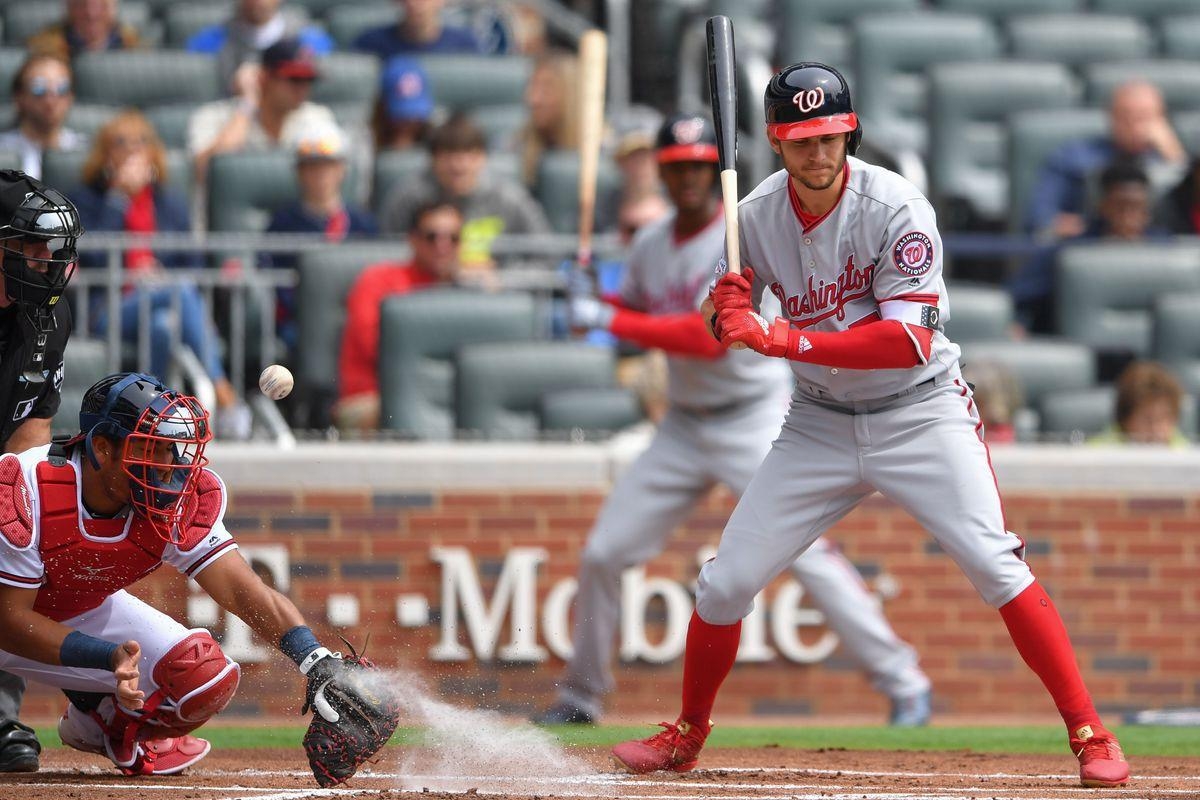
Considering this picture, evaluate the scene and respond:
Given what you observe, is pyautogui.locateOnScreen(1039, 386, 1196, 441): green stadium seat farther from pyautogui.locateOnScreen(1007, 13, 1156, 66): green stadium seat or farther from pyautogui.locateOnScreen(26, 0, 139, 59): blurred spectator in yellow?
pyautogui.locateOnScreen(26, 0, 139, 59): blurred spectator in yellow

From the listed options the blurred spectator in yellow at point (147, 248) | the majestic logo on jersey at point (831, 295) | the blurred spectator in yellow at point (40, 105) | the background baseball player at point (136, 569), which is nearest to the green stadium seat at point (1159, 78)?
the blurred spectator in yellow at point (147, 248)

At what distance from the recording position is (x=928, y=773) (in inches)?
214

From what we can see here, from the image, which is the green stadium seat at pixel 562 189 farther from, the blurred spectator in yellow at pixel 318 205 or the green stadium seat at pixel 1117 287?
the green stadium seat at pixel 1117 287

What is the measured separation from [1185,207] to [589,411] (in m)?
3.60

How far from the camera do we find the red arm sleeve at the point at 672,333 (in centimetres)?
679

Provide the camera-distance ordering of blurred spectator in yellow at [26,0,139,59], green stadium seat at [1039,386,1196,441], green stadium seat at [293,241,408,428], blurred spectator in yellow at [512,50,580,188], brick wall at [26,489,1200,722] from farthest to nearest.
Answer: blurred spectator in yellow at [26,0,139,59], blurred spectator in yellow at [512,50,580,188], green stadium seat at [1039,386,1196,441], green stadium seat at [293,241,408,428], brick wall at [26,489,1200,722]

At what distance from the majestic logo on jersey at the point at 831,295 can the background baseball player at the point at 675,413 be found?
162 cm

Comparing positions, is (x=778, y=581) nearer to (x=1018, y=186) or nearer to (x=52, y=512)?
(x=1018, y=186)

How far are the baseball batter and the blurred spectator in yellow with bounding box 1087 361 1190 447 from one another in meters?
3.39

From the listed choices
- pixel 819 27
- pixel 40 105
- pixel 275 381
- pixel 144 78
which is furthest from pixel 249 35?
pixel 275 381

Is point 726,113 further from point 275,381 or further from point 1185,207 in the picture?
point 1185,207

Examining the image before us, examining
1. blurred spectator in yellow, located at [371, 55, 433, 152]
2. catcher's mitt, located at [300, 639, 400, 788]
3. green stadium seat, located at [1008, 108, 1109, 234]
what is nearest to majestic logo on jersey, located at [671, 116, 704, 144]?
catcher's mitt, located at [300, 639, 400, 788]

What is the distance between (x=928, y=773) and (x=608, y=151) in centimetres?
582

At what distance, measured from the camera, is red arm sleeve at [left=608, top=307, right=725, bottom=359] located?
267 inches
